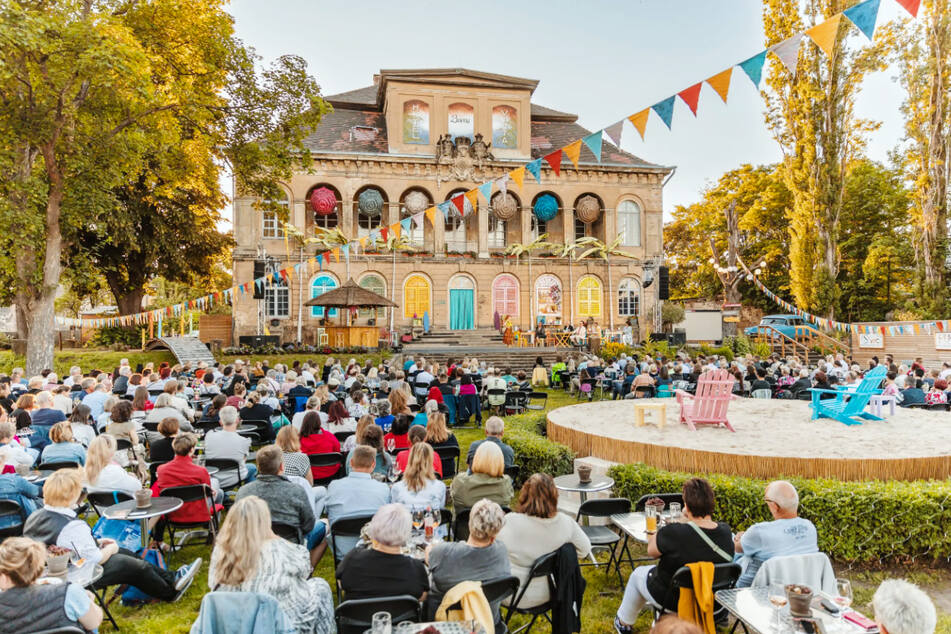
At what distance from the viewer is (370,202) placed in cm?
2566

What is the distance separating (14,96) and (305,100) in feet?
20.6

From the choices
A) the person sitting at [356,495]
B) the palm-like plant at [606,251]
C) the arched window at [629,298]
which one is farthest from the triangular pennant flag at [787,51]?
the arched window at [629,298]

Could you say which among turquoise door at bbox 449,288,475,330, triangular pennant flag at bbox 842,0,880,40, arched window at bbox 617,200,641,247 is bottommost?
turquoise door at bbox 449,288,475,330

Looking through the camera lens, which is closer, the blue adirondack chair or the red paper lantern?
the blue adirondack chair

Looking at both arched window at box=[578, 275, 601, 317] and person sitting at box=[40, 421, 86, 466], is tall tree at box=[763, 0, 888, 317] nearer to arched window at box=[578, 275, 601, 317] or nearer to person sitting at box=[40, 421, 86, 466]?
arched window at box=[578, 275, 601, 317]

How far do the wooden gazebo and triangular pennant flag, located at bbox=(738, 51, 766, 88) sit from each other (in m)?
13.3

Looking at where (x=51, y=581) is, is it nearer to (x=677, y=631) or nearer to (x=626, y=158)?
(x=677, y=631)

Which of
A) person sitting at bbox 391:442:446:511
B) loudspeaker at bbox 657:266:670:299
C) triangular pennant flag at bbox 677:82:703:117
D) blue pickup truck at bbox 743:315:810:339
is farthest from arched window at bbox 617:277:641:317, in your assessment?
person sitting at bbox 391:442:446:511

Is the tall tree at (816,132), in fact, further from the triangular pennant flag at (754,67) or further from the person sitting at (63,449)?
the person sitting at (63,449)

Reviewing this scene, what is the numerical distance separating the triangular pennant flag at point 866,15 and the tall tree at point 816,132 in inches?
818

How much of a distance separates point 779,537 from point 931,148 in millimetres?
27169

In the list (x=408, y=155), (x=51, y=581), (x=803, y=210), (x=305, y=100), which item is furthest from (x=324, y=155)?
(x=51, y=581)

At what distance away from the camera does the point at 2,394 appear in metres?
8.59

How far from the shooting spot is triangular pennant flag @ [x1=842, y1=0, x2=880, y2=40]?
22.0 feet
